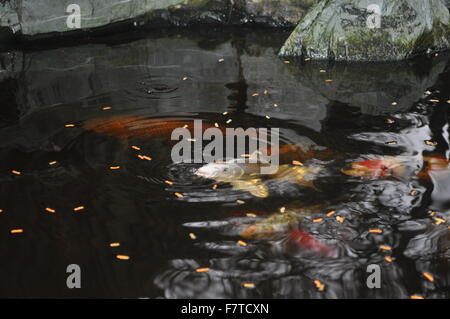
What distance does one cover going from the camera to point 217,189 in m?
4.52

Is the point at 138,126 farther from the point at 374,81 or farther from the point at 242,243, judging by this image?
the point at 374,81

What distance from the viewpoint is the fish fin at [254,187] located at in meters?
4.48

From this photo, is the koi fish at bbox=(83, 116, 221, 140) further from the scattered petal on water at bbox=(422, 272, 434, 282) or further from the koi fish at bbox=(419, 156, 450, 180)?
the scattered petal on water at bbox=(422, 272, 434, 282)

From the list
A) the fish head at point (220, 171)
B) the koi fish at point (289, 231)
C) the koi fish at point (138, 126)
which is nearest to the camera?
the koi fish at point (289, 231)

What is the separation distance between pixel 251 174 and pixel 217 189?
395 millimetres

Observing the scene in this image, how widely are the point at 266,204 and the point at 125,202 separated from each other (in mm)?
1128

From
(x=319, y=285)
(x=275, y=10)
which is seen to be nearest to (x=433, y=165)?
(x=319, y=285)

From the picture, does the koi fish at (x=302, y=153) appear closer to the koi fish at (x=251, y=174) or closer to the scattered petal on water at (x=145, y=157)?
the koi fish at (x=251, y=174)

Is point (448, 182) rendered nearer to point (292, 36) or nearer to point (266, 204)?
point (266, 204)

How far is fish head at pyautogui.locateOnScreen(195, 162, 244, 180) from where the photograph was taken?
15.5 feet

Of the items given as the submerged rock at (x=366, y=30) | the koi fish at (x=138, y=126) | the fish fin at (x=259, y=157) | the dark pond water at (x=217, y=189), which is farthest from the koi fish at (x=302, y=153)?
the submerged rock at (x=366, y=30)

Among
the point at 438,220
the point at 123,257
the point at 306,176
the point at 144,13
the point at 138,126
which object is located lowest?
the point at 123,257

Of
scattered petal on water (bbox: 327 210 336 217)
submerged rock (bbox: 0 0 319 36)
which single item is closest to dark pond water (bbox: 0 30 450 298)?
scattered petal on water (bbox: 327 210 336 217)

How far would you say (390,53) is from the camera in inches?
313
